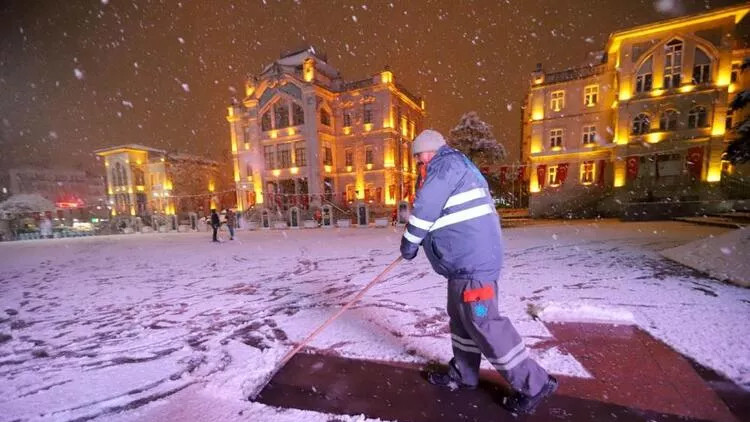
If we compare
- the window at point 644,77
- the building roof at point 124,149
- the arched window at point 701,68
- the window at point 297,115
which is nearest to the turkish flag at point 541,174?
the window at point 644,77

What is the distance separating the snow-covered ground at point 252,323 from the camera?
8.12ft

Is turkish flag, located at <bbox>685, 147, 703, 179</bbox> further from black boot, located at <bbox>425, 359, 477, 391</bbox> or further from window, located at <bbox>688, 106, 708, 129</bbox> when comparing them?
black boot, located at <bbox>425, 359, 477, 391</bbox>

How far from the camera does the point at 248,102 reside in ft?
101

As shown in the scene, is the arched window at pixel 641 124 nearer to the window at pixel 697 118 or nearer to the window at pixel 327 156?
the window at pixel 697 118

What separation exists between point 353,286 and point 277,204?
26053 millimetres

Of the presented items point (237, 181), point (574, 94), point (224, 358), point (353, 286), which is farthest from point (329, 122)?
point (224, 358)

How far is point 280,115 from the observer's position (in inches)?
1187

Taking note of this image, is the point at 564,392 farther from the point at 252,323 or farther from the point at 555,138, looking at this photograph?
the point at 555,138

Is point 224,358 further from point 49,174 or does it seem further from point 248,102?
point 49,174

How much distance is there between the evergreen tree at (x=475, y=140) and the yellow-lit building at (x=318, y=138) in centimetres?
A: 630

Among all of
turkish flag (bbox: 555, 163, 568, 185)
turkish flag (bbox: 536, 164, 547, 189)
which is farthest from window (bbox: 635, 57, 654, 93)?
turkish flag (bbox: 536, 164, 547, 189)

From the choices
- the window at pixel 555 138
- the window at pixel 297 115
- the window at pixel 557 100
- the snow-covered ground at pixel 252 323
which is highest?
the window at pixel 297 115

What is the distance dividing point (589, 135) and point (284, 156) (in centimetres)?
2639

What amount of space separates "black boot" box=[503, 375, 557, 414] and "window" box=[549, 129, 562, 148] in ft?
85.6
